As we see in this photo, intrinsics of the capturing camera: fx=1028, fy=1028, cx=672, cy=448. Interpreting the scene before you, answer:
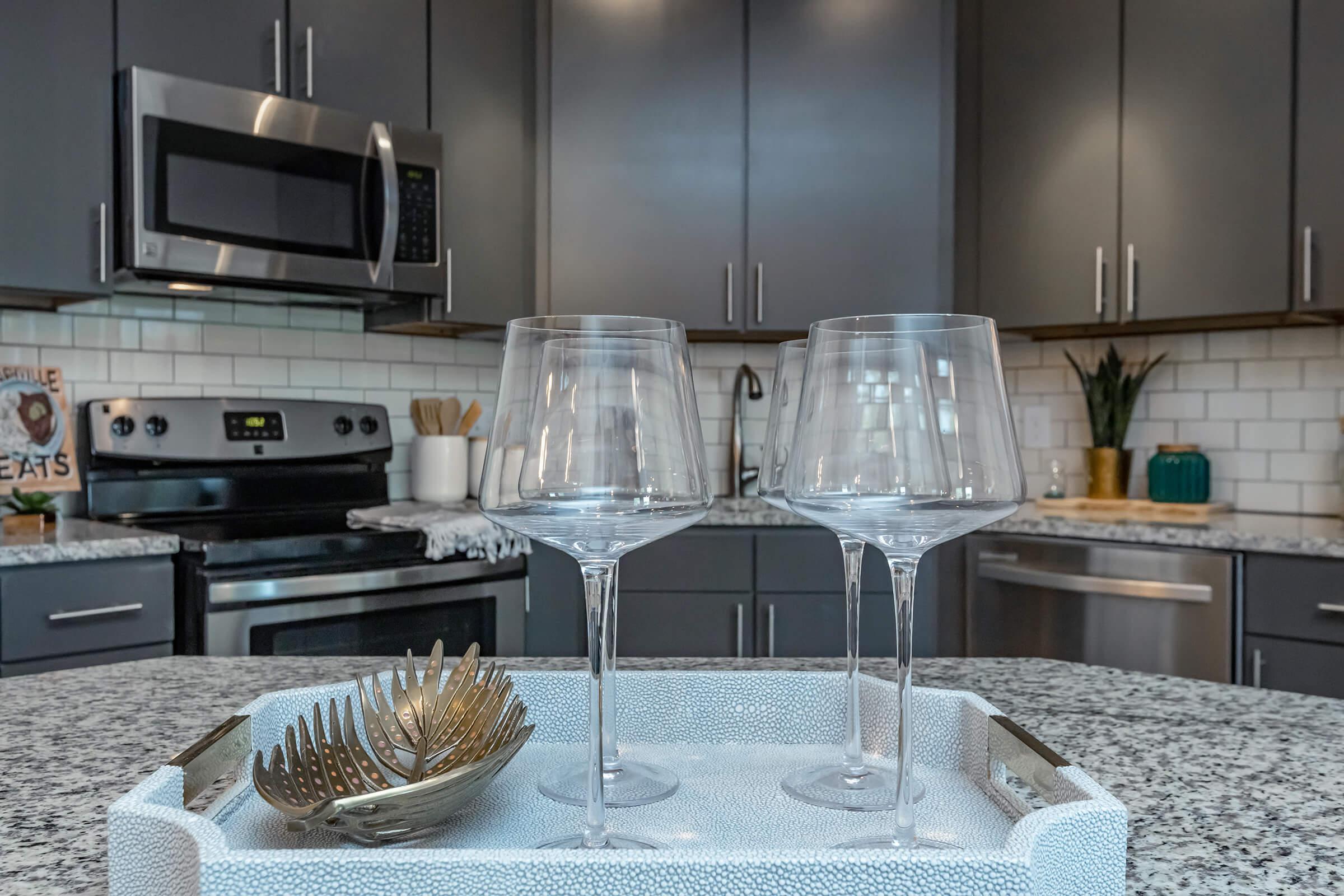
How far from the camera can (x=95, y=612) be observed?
1.94 meters

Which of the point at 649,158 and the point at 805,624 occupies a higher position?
the point at 649,158

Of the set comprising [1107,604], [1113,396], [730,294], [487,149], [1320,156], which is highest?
[487,149]

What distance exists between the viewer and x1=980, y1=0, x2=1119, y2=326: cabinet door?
2789 mm

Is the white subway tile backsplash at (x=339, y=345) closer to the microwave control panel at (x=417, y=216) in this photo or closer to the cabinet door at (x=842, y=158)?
the microwave control panel at (x=417, y=216)

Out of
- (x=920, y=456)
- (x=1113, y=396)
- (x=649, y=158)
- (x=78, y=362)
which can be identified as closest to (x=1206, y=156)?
Result: (x=1113, y=396)

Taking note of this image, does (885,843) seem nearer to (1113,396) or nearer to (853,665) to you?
(853,665)

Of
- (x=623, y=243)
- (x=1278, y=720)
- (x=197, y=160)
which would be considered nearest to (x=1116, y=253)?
(x=623, y=243)

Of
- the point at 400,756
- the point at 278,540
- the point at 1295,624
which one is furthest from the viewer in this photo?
the point at 1295,624

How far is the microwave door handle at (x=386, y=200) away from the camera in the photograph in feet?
8.48

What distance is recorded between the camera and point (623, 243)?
300 cm

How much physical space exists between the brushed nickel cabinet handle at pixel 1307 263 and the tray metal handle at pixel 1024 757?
2291 mm

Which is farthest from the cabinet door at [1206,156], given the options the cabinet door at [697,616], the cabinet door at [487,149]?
the cabinet door at [487,149]

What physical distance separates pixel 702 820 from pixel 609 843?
9cm

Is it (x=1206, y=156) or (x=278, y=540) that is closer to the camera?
(x=278, y=540)
